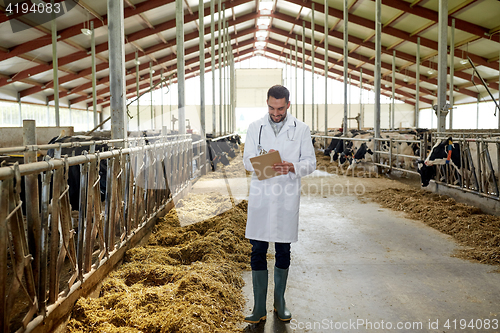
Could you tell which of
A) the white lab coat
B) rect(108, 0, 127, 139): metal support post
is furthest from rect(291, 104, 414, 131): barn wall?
the white lab coat

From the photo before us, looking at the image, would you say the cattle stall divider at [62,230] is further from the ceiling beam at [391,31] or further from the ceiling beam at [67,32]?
the ceiling beam at [391,31]

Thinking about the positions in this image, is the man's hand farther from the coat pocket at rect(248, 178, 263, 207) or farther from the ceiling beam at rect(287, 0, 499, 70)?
the ceiling beam at rect(287, 0, 499, 70)

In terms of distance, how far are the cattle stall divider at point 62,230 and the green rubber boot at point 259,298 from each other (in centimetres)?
120

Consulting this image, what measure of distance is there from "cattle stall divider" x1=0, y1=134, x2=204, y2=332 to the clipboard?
1.22 metres

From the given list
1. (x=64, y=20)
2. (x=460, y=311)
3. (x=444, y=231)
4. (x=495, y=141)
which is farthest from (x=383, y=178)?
(x=64, y=20)

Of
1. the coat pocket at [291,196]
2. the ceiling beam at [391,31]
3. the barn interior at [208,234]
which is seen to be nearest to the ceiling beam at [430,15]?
the ceiling beam at [391,31]

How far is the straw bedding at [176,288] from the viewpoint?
2.46m

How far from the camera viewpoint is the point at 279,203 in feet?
8.73

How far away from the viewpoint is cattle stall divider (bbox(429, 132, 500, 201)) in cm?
611

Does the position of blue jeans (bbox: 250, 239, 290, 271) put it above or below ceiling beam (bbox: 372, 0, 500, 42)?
below

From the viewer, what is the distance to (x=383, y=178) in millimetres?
10438

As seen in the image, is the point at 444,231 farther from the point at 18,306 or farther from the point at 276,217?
the point at 18,306

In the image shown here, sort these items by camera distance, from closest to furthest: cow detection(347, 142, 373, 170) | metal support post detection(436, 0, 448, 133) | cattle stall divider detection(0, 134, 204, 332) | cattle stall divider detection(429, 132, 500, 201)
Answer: cattle stall divider detection(0, 134, 204, 332) → cattle stall divider detection(429, 132, 500, 201) → metal support post detection(436, 0, 448, 133) → cow detection(347, 142, 373, 170)

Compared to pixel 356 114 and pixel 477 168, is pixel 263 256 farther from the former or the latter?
pixel 356 114
